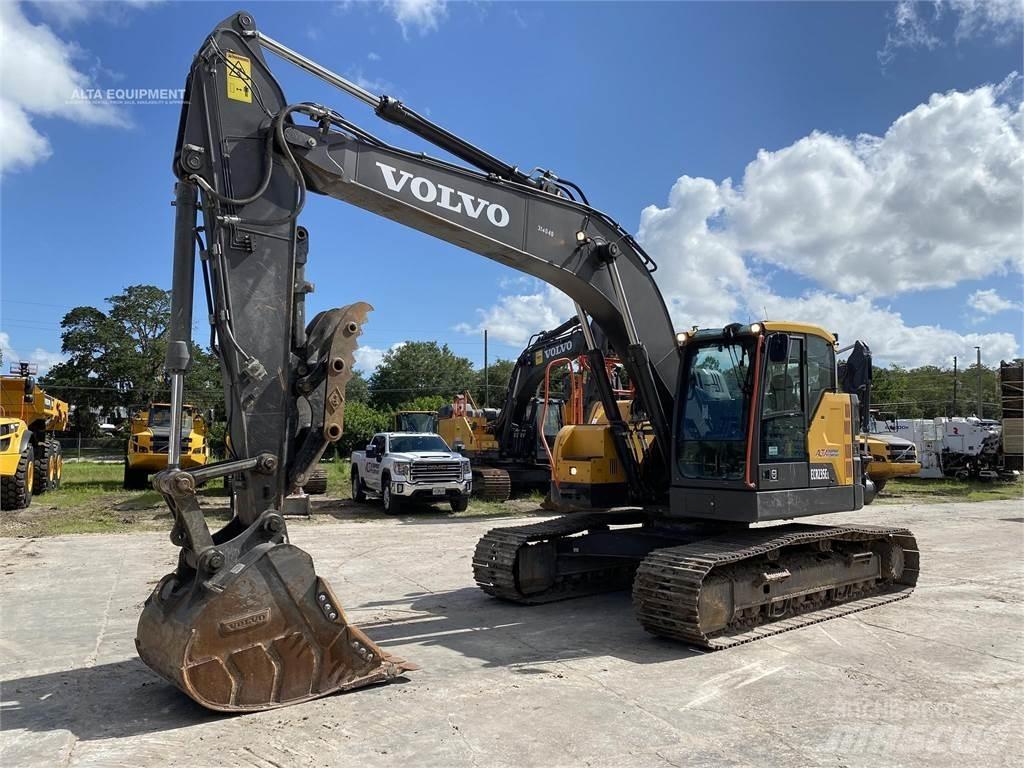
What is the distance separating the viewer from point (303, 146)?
5762mm

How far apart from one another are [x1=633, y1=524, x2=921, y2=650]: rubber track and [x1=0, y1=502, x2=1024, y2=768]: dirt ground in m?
0.17

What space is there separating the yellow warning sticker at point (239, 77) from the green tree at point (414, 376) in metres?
66.5

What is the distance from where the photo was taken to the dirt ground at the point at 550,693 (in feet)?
14.9

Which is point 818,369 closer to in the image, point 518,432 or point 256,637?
point 256,637

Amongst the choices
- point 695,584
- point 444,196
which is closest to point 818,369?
point 695,584

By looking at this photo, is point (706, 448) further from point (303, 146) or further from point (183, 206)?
point (183, 206)

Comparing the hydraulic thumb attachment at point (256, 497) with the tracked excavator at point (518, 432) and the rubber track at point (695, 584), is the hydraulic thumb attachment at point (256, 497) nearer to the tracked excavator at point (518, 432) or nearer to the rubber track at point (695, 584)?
the rubber track at point (695, 584)

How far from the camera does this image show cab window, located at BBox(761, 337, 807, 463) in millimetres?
7281

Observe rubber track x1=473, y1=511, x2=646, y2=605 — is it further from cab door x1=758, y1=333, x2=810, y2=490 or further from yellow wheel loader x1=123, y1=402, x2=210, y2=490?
yellow wheel loader x1=123, y1=402, x2=210, y2=490

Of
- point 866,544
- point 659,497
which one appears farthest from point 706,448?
point 866,544

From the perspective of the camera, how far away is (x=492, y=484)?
63.7 ft

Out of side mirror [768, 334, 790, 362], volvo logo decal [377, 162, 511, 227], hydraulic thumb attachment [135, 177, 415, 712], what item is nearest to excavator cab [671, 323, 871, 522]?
side mirror [768, 334, 790, 362]

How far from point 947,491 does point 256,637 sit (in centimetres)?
2638

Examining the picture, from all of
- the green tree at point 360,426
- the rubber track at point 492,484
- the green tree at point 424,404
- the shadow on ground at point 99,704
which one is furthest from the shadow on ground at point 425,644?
the green tree at point 424,404
